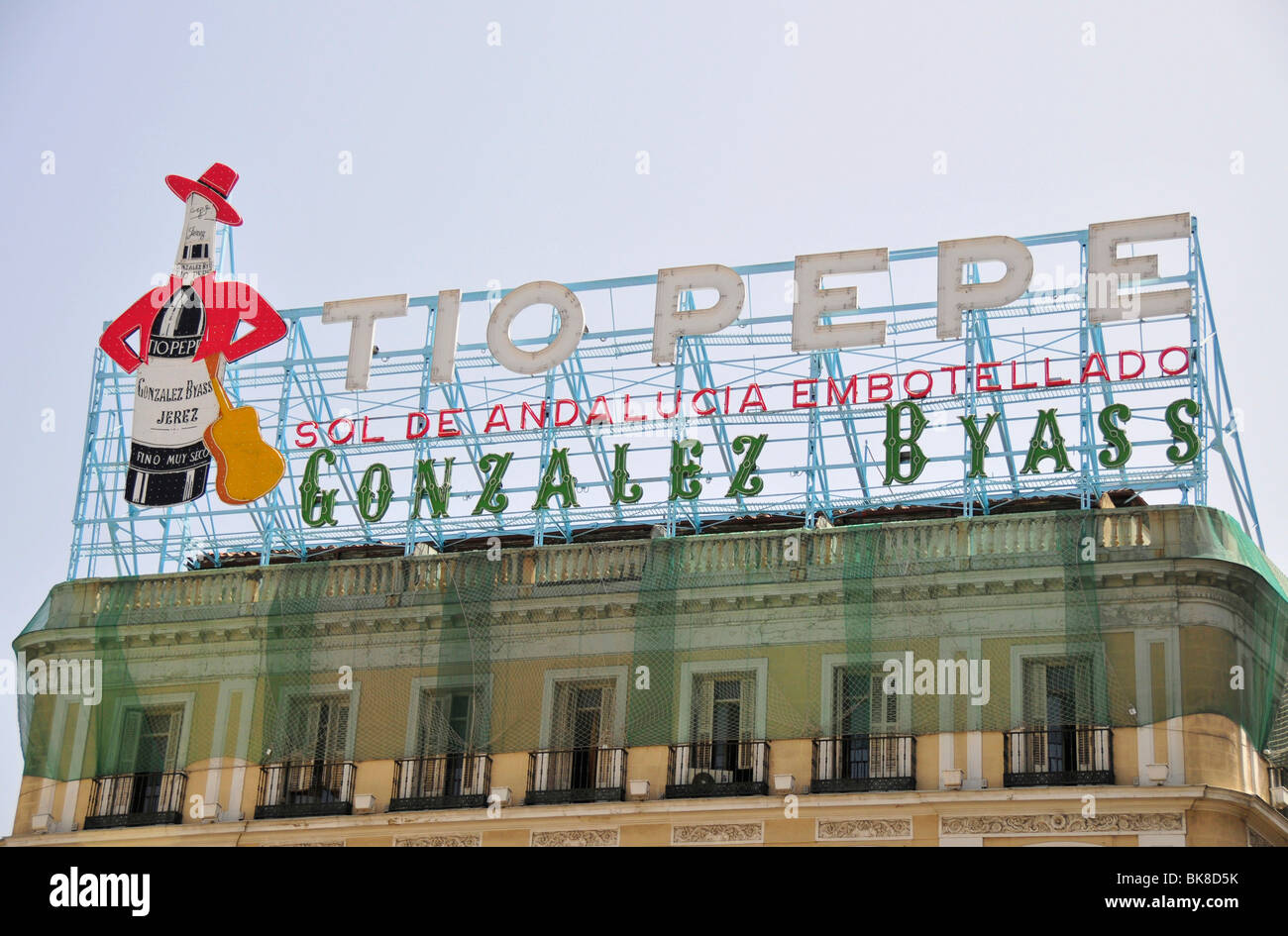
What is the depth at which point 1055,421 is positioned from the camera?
37.2m

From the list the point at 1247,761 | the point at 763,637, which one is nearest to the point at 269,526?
the point at 763,637

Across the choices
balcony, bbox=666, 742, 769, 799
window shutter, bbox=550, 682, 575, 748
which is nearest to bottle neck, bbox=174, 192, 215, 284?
window shutter, bbox=550, 682, 575, 748

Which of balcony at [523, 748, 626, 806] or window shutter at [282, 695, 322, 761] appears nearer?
balcony at [523, 748, 626, 806]

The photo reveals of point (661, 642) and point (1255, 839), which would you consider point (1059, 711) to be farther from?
point (661, 642)

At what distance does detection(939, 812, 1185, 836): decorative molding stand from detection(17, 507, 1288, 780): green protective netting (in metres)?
1.72

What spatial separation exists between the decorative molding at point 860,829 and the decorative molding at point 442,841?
6253 mm

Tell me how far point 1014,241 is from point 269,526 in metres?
15.8

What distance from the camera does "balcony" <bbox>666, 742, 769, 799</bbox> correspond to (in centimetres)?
3559

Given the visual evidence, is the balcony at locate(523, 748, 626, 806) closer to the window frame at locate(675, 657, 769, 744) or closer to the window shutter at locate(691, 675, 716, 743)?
the window frame at locate(675, 657, 769, 744)

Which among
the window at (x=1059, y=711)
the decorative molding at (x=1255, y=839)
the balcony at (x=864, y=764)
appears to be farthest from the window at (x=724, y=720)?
the decorative molding at (x=1255, y=839)

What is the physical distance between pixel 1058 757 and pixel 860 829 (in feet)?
11.5

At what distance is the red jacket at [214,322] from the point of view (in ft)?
144

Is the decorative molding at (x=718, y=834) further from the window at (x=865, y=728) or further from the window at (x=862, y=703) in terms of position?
the window at (x=862, y=703)
